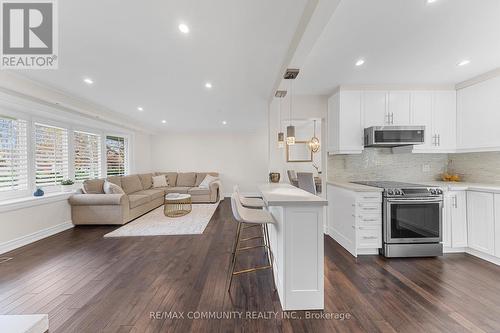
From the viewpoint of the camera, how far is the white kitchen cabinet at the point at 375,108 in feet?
10.2

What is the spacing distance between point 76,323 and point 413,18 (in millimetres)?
3778

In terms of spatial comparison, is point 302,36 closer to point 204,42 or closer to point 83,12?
point 204,42

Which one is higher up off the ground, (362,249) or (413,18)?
(413,18)

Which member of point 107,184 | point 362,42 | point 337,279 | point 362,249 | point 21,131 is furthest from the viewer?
point 107,184

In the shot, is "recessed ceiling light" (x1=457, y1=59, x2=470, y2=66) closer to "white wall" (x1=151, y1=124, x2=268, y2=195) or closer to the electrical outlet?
the electrical outlet

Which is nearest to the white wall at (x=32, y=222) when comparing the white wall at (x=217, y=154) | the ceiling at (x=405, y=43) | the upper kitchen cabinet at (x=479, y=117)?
the white wall at (x=217, y=154)

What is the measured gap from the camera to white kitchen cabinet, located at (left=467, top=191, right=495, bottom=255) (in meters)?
2.50

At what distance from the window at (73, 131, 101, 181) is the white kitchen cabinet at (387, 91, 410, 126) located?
20.5ft

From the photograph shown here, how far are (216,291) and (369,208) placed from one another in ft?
7.08

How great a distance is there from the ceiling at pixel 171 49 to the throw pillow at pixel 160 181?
3.01m

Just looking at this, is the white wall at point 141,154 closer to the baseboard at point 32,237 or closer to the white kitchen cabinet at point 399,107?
the baseboard at point 32,237

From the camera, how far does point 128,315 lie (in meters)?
1.71

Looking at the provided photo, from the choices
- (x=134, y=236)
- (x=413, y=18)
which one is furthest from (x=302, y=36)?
(x=134, y=236)

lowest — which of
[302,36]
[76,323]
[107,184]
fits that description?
[76,323]
